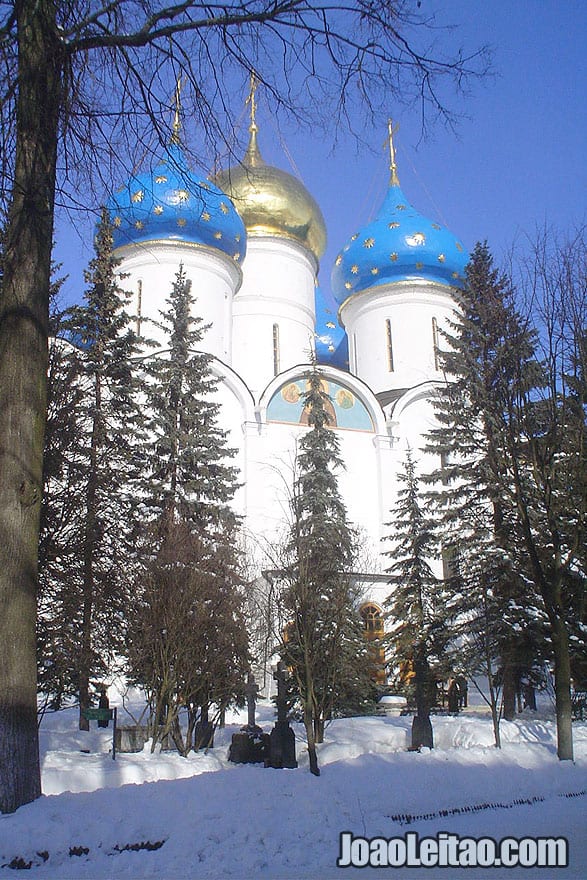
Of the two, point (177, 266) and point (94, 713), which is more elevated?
point (177, 266)

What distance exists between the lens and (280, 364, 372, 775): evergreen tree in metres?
10.5

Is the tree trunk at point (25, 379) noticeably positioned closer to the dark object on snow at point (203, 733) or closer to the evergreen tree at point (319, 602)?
the evergreen tree at point (319, 602)

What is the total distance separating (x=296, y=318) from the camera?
27.1 m

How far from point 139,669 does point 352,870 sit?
7.37 metres

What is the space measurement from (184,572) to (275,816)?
638cm

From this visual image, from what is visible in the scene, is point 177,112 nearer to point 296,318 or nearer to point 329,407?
point 329,407

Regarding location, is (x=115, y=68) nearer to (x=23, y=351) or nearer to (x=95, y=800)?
(x=23, y=351)

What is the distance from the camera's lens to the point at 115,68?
5.27 metres

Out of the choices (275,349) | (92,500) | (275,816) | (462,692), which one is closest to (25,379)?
(275,816)

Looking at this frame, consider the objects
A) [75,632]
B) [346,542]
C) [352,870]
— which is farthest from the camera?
[346,542]

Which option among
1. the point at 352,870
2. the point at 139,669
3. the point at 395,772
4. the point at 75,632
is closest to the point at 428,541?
the point at 139,669

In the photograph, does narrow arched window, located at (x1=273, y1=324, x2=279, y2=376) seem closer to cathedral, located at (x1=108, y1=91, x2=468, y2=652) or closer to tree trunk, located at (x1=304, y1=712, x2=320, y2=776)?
cathedral, located at (x1=108, y1=91, x2=468, y2=652)

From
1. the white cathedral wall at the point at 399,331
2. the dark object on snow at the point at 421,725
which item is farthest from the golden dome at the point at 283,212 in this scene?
the dark object on snow at the point at 421,725

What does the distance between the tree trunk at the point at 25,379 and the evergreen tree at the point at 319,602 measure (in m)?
3.33
